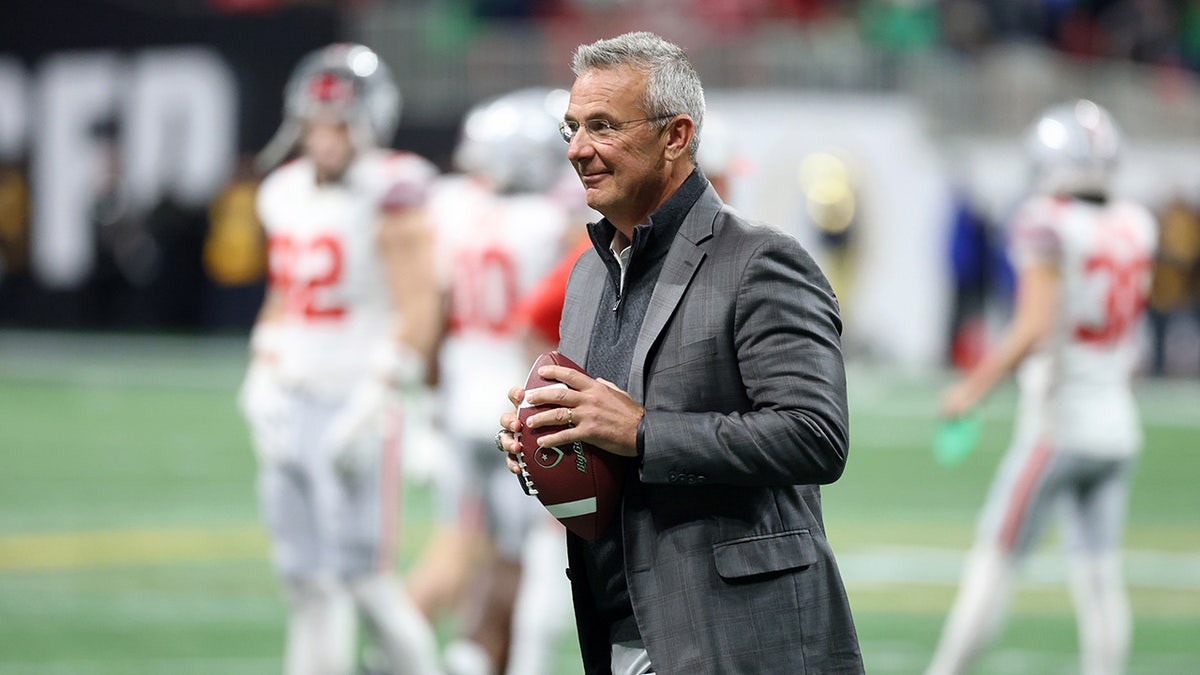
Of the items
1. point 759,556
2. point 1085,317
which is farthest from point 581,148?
point 1085,317

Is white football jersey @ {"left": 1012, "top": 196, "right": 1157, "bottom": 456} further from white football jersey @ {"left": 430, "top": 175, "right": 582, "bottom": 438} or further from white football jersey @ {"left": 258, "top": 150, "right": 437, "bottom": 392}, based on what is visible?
white football jersey @ {"left": 258, "top": 150, "right": 437, "bottom": 392}

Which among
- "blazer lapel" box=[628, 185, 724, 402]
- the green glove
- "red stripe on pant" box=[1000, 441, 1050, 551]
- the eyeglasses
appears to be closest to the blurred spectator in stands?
"red stripe on pant" box=[1000, 441, 1050, 551]

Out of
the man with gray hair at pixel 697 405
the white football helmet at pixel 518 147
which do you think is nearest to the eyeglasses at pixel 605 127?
the man with gray hair at pixel 697 405

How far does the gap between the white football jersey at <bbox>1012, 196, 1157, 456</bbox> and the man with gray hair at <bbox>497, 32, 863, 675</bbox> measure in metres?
3.68

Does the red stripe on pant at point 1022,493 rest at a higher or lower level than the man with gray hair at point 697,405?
lower

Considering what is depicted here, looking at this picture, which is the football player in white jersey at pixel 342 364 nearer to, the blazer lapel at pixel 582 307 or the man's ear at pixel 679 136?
the blazer lapel at pixel 582 307

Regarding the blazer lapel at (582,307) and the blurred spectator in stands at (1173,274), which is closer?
the blazer lapel at (582,307)

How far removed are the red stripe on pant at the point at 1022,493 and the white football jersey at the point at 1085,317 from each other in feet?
0.23

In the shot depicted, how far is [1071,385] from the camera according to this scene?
6.91 m

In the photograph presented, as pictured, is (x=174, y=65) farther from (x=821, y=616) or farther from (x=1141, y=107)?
(x=821, y=616)

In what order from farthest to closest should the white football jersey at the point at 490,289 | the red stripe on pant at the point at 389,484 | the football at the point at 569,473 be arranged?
1. the white football jersey at the point at 490,289
2. the red stripe on pant at the point at 389,484
3. the football at the point at 569,473

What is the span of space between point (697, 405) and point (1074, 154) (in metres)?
4.03

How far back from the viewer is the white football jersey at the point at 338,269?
6051 millimetres

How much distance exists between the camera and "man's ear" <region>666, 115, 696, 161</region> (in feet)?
10.8
